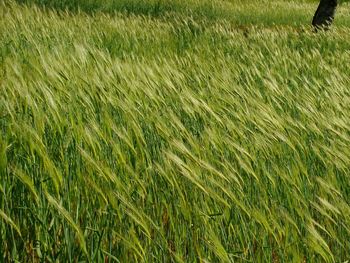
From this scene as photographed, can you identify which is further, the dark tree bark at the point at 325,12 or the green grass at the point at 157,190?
the dark tree bark at the point at 325,12

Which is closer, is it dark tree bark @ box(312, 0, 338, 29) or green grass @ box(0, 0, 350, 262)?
green grass @ box(0, 0, 350, 262)

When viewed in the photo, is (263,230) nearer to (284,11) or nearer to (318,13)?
(318,13)

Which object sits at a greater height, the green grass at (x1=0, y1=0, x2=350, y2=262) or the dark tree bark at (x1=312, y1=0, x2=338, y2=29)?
the green grass at (x1=0, y1=0, x2=350, y2=262)

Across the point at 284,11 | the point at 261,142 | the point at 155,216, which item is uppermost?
the point at 261,142

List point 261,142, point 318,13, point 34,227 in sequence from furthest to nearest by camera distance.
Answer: point 318,13 → point 261,142 → point 34,227

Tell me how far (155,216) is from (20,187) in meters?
0.39

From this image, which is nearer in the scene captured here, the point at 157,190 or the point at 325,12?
the point at 157,190

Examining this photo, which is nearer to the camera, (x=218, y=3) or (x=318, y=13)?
Answer: (x=318, y=13)

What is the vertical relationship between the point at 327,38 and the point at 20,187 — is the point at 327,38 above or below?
below

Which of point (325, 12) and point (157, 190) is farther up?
point (157, 190)

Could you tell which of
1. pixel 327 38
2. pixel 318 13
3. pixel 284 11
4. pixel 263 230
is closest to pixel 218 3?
pixel 284 11

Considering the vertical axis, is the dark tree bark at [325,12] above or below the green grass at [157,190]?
below

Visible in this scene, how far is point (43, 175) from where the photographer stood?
1.37 meters

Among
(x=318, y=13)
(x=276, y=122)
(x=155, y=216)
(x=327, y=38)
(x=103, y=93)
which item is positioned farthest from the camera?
(x=318, y=13)
